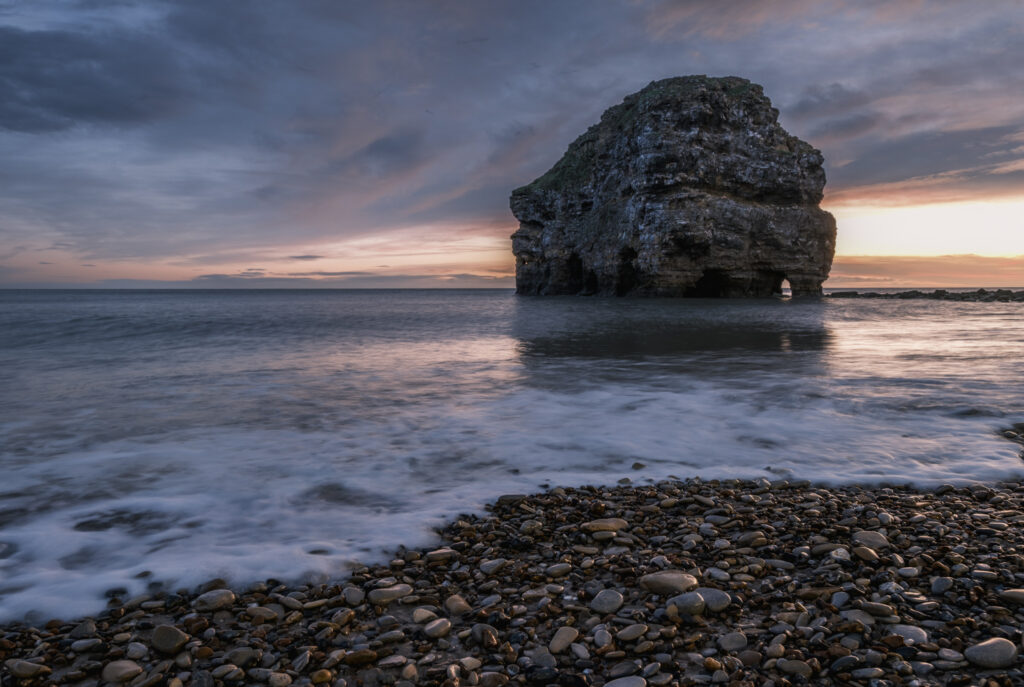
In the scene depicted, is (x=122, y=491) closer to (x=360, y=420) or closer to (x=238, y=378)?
(x=360, y=420)

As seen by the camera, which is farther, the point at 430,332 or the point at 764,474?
the point at 430,332

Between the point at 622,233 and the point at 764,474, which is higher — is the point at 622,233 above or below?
above

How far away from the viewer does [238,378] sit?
432 inches

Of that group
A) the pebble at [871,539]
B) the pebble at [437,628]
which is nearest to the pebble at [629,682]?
the pebble at [437,628]

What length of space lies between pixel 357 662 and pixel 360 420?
16.9 feet

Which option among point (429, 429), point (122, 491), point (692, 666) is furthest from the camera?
point (429, 429)

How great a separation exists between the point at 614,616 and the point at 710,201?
4674cm

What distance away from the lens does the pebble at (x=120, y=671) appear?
2.17 meters

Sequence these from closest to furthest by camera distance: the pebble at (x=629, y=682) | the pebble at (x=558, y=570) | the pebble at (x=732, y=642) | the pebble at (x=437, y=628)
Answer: the pebble at (x=629, y=682), the pebble at (x=732, y=642), the pebble at (x=437, y=628), the pebble at (x=558, y=570)

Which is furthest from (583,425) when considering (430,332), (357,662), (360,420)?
(430,332)

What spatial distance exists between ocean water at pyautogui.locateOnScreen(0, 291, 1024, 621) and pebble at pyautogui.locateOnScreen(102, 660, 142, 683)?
0.75 meters

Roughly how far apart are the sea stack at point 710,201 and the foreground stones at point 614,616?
43.8 m

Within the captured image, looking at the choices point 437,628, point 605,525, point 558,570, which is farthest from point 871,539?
point 437,628

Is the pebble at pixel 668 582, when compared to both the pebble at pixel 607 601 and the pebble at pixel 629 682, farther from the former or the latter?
the pebble at pixel 629 682
